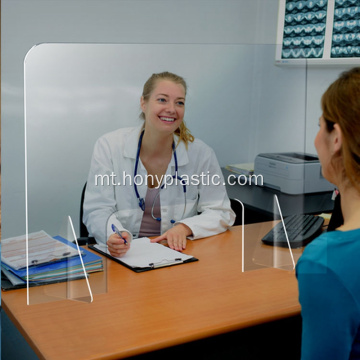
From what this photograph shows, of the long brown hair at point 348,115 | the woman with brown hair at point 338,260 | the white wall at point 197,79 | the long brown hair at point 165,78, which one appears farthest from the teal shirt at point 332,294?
the long brown hair at point 165,78

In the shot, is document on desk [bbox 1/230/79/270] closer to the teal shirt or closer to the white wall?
the white wall

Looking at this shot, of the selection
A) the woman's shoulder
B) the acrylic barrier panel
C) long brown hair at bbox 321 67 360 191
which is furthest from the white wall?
the woman's shoulder

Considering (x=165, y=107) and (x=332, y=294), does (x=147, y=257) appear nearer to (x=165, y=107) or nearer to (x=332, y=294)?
(x=165, y=107)

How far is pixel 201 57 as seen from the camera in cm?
144

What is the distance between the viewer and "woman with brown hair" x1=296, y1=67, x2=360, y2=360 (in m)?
0.93

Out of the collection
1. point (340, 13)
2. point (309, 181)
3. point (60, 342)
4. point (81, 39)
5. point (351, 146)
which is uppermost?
point (340, 13)

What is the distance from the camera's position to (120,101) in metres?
1.35

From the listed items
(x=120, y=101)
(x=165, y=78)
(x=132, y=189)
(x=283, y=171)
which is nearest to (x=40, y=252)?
(x=132, y=189)

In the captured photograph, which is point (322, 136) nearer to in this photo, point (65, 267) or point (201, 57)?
point (201, 57)

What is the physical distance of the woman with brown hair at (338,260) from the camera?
93 centimetres

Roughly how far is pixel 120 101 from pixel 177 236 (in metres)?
0.55

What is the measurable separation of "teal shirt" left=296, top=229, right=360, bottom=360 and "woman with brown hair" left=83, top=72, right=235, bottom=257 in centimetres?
58

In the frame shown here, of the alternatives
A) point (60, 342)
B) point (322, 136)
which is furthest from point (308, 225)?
point (60, 342)

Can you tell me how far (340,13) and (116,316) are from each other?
2.24 metres
